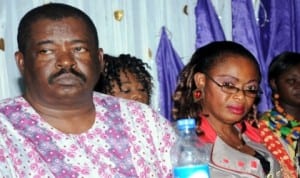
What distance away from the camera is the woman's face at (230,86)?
1.96 metres

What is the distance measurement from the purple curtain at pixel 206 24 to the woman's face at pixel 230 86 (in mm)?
1529

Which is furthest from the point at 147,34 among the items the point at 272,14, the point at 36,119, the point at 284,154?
the point at 36,119

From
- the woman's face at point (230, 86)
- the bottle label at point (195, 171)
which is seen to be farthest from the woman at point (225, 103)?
the bottle label at point (195, 171)

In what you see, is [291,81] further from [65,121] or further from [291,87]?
[65,121]

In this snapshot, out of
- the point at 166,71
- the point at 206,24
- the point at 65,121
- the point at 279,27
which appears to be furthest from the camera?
the point at 279,27

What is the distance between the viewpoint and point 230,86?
1963 millimetres

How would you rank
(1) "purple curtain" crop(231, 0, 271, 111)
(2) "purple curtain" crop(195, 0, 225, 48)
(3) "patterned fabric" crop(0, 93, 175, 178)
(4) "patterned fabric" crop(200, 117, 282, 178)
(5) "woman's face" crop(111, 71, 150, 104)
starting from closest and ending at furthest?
1. (3) "patterned fabric" crop(0, 93, 175, 178)
2. (4) "patterned fabric" crop(200, 117, 282, 178)
3. (5) "woman's face" crop(111, 71, 150, 104)
4. (2) "purple curtain" crop(195, 0, 225, 48)
5. (1) "purple curtain" crop(231, 0, 271, 111)

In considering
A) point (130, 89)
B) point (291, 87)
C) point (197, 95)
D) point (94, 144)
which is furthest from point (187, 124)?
point (291, 87)

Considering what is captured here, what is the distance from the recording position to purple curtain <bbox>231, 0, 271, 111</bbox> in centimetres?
370

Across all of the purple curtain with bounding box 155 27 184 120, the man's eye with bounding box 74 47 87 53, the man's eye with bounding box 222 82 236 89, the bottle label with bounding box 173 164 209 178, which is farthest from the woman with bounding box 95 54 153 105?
the bottle label with bounding box 173 164 209 178

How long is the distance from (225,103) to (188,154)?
469 millimetres

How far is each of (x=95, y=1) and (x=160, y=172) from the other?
5.60ft

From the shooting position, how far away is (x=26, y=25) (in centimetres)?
162

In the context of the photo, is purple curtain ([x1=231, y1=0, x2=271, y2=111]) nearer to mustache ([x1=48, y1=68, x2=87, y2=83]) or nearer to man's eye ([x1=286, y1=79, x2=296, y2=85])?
man's eye ([x1=286, y1=79, x2=296, y2=85])
